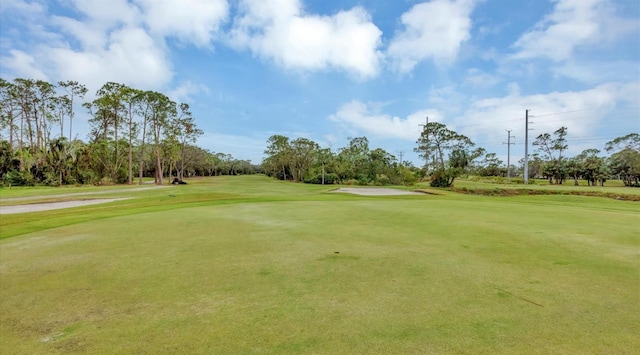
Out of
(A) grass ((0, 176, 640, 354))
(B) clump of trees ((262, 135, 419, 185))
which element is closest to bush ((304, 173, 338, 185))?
(B) clump of trees ((262, 135, 419, 185))

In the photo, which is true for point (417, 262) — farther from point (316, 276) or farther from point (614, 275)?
point (614, 275)

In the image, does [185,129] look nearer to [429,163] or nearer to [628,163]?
[429,163]

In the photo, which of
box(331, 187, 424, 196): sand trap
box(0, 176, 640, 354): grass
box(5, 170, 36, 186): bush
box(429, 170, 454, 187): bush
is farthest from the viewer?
box(429, 170, 454, 187): bush

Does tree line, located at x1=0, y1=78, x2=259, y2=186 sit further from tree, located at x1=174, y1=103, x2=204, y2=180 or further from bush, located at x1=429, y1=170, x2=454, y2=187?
bush, located at x1=429, y1=170, x2=454, y2=187

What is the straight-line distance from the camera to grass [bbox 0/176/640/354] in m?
2.77

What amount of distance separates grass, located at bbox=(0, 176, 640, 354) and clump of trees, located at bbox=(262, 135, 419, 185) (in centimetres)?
4683

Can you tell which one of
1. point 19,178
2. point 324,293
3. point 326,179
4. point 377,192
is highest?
point 326,179

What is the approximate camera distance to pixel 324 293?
12.7 feet

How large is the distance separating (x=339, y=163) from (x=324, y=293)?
58463 mm

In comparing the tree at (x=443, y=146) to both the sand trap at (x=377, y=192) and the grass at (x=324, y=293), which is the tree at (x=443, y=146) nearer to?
the sand trap at (x=377, y=192)

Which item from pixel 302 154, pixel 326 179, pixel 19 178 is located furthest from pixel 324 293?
pixel 302 154

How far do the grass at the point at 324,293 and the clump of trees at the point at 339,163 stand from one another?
4683cm

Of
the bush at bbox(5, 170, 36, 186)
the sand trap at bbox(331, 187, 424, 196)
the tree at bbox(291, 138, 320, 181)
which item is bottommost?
the sand trap at bbox(331, 187, 424, 196)

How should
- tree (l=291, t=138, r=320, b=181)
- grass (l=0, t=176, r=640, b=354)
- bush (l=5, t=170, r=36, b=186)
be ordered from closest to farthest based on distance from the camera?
1. grass (l=0, t=176, r=640, b=354)
2. bush (l=5, t=170, r=36, b=186)
3. tree (l=291, t=138, r=320, b=181)
